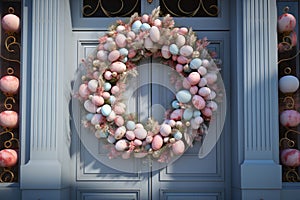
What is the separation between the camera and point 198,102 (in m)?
4.66

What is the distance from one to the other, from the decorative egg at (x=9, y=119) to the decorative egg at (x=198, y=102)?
1571mm

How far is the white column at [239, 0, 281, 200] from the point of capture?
15.0 feet

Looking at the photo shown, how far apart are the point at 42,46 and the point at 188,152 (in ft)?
5.25

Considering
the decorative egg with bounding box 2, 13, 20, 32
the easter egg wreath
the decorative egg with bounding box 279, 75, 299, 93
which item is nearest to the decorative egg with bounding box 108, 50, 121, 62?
the easter egg wreath

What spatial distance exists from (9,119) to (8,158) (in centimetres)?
34

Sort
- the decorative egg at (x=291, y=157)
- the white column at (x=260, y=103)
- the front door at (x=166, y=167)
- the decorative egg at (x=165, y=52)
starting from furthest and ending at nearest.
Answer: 1. the front door at (x=166, y=167)
2. the decorative egg at (x=165, y=52)
3. the decorative egg at (x=291, y=157)
4. the white column at (x=260, y=103)

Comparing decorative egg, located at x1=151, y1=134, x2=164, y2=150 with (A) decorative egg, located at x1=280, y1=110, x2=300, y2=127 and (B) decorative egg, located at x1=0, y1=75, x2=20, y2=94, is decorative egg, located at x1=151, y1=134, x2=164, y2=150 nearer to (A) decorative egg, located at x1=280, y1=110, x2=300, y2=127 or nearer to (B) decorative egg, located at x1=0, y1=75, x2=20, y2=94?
(A) decorative egg, located at x1=280, y1=110, x2=300, y2=127

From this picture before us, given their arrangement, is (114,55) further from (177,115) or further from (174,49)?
(177,115)

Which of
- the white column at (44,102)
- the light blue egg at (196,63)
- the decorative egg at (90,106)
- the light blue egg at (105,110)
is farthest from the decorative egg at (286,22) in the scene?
the white column at (44,102)

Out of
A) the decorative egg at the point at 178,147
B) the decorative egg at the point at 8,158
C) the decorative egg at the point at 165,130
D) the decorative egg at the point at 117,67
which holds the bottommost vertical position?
the decorative egg at the point at 8,158

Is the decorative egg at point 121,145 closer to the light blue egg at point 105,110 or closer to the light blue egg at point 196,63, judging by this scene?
the light blue egg at point 105,110

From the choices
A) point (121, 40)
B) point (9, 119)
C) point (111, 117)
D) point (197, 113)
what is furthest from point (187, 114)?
point (9, 119)

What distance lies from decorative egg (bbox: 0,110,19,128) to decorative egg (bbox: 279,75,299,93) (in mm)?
2349

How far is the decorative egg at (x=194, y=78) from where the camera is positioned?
4.68 meters
